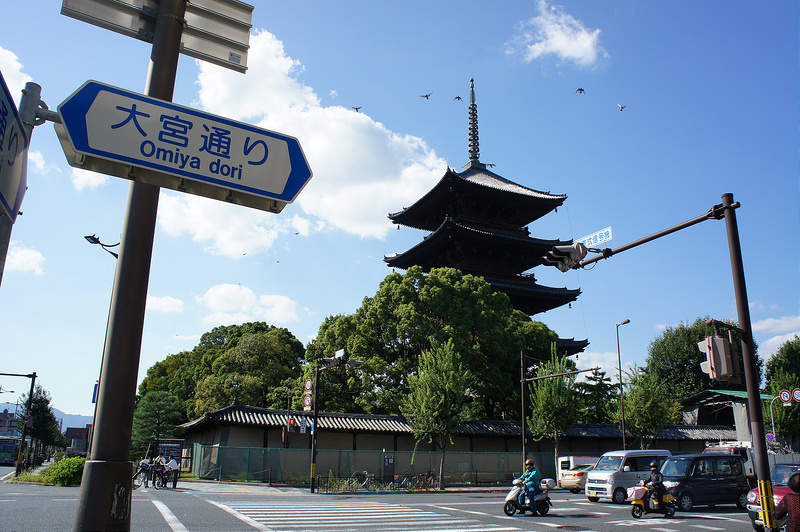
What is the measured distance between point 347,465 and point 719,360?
959 inches

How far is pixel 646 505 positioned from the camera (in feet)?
51.5

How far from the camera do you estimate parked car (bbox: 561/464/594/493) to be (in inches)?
1093

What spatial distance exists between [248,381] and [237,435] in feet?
63.1

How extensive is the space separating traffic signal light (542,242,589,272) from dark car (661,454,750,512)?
38.2 feet

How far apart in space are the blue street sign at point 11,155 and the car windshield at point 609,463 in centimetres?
2294

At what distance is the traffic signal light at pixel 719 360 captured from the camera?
8461 millimetres

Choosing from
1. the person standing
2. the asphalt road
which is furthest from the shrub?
the asphalt road

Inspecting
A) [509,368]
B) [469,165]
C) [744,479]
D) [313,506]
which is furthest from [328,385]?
[469,165]

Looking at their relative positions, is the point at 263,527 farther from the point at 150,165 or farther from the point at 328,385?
the point at 328,385

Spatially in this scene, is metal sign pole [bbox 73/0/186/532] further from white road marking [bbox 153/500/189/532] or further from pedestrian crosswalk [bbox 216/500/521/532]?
pedestrian crosswalk [bbox 216/500/521/532]

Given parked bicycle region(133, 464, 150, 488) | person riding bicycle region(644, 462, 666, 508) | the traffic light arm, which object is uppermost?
the traffic light arm

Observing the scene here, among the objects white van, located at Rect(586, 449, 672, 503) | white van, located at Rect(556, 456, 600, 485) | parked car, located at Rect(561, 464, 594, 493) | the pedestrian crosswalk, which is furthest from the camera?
white van, located at Rect(556, 456, 600, 485)

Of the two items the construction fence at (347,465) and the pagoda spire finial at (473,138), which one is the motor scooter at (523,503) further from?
the pagoda spire finial at (473,138)

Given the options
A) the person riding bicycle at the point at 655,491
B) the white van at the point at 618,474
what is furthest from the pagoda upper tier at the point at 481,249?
the person riding bicycle at the point at 655,491
